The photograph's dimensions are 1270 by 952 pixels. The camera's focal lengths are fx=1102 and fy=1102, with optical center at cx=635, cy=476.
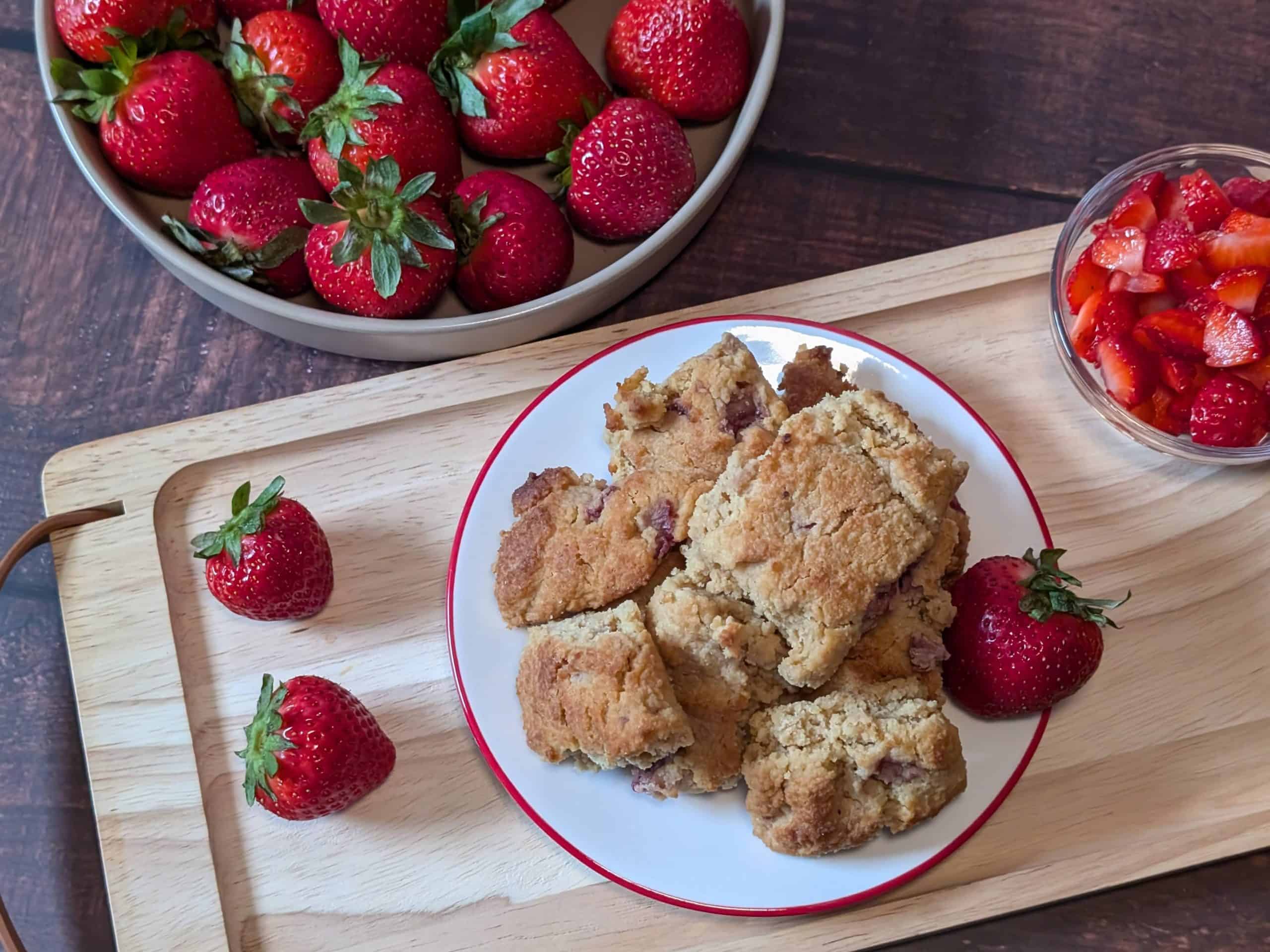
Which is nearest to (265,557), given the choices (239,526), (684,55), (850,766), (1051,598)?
(239,526)

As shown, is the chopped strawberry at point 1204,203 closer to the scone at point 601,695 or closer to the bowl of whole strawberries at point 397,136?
the bowl of whole strawberries at point 397,136

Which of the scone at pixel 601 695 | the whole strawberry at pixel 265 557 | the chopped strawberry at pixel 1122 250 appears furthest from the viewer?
the chopped strawberry at pixel 1122 250

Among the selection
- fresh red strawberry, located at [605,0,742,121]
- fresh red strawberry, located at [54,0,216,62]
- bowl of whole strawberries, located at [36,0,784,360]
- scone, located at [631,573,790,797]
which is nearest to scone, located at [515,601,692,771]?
scone, located at [631,573,790,797]

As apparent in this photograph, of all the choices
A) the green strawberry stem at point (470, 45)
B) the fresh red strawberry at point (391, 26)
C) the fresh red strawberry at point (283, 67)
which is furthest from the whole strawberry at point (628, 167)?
the fresh red strawberry at point (283, 67)

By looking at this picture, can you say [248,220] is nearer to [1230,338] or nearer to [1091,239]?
[1091,239]

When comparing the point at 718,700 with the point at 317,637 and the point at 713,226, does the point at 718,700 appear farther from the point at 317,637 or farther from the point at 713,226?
the point at 713,226

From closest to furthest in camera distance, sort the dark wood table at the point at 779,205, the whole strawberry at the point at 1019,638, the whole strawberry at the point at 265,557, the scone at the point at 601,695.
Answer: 1. the scone at the point at 601,695
2. the whole strawberry at the point at 1019,638
3. the whole strawberry at the point at 265,557
4. the dark wood table at the point at 779,205

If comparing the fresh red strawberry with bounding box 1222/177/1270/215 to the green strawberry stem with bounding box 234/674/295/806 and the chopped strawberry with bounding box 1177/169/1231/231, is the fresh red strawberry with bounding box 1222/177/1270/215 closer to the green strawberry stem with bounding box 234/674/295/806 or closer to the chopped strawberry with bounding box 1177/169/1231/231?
the chopped strawberry with bounding box 1177/169/1231/231
